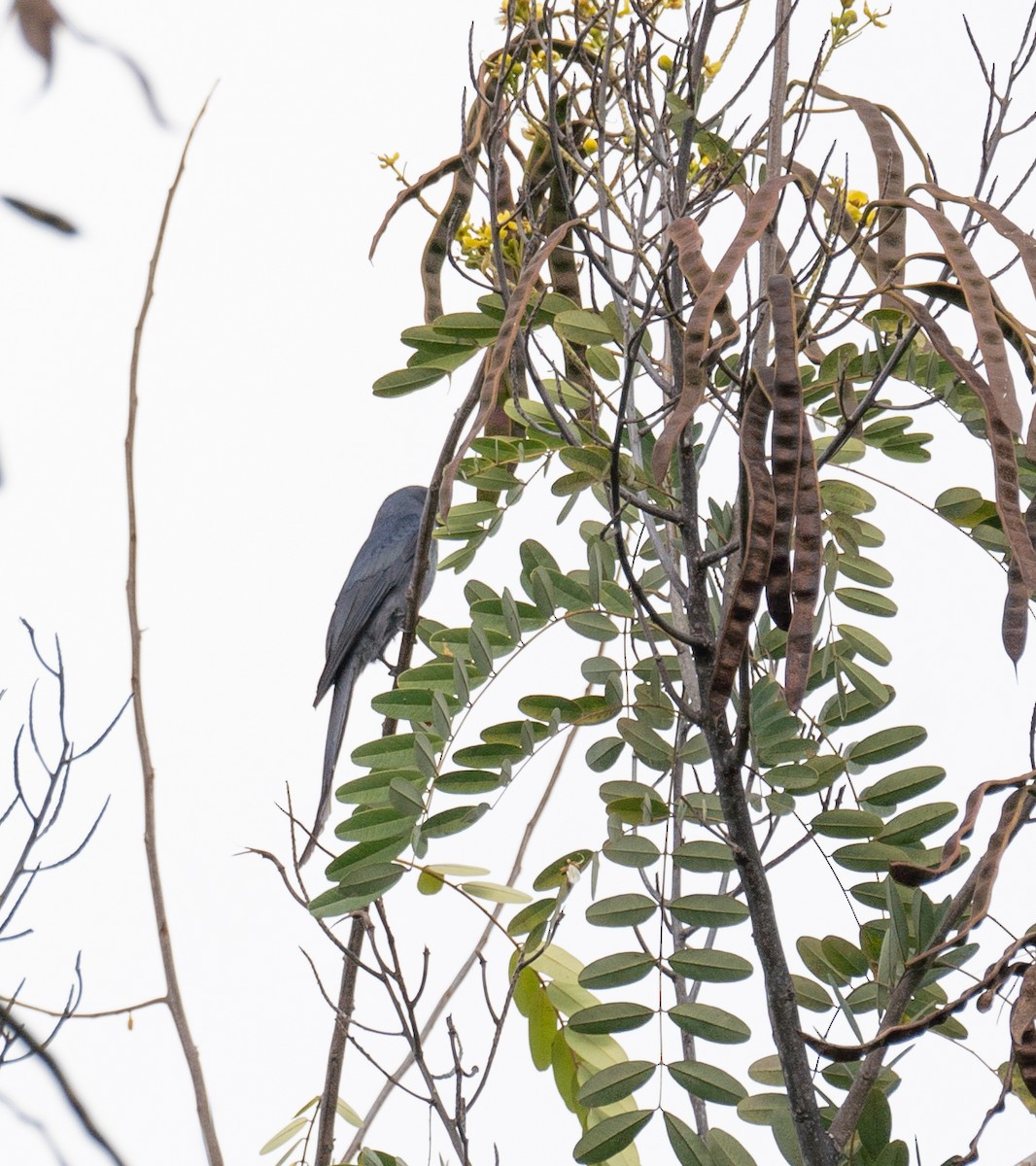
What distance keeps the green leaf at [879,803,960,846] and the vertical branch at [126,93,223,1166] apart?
1087 millimetres

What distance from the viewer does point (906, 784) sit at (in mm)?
1875

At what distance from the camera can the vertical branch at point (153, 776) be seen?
1.96 meters

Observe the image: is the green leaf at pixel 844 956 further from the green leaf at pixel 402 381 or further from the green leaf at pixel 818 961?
the green leaf at pixel 402 381

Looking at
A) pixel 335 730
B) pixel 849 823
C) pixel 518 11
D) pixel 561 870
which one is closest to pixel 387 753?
pixel 561 870

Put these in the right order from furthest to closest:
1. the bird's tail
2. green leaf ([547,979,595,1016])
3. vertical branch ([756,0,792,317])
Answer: the bird's tail
green leaf ([547,979,595,1016])
vertical branch ([756,0,792,317])

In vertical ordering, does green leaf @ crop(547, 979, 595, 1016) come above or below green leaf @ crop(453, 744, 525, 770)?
below

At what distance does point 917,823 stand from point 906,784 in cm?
8

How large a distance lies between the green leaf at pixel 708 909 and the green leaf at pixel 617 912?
4 cm

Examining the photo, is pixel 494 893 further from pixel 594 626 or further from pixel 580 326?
pixel 580 326

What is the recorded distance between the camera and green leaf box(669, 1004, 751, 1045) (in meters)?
1.71

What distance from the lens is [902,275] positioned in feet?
5.21

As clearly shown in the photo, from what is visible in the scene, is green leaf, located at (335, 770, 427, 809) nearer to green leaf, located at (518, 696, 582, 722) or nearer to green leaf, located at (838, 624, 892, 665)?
green leaf, located at (518, 696, 582, 722)

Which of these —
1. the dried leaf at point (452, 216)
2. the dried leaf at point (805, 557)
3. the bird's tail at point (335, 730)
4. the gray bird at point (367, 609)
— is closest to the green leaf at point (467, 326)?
the dried leaf at point (452, 216)

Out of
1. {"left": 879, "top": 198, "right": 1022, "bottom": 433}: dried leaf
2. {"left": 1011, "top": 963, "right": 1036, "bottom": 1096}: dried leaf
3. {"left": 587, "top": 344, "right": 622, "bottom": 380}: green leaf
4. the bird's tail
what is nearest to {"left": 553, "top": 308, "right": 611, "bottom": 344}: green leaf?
{"left": 587, "top": 344, "right": 622, "bottom": 380}: green leaf
